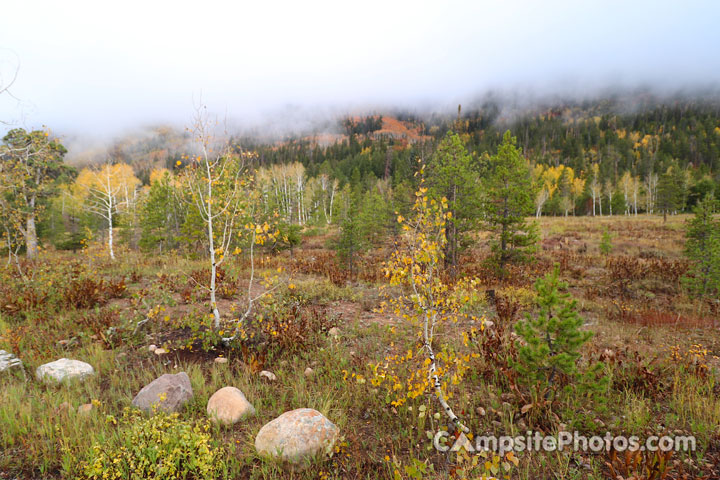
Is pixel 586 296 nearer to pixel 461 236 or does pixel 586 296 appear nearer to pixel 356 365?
pixel 461 236

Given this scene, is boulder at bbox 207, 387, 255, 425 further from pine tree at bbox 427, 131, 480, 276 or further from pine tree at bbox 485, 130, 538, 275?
pine tree at bbox 485, 130, 538, 275

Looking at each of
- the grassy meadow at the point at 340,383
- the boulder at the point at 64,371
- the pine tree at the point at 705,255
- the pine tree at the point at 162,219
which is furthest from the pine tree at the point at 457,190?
the pine tree at the point at 162,219

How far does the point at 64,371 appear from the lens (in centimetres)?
444

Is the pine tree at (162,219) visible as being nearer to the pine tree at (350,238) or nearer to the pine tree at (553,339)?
the pine tree at (350,238)

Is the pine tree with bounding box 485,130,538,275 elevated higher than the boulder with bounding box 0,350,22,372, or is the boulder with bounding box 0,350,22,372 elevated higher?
the pine tree with bounding box 485,130,538,275

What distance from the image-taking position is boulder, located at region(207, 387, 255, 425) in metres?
3.60

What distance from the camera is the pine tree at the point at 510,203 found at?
11.7m

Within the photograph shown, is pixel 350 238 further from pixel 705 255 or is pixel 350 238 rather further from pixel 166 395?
pixel 705 255

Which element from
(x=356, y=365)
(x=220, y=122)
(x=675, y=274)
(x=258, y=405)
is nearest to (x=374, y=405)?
(x=356, y=365)

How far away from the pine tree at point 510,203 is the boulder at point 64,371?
12217 mm

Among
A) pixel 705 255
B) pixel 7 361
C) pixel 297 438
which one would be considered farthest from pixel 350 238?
pixel 705 255

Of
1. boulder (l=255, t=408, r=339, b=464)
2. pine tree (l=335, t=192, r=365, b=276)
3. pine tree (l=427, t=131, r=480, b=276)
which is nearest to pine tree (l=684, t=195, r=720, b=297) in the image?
pine tree (l=427, t=131, r=480, b=276)

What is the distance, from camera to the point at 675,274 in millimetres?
13203

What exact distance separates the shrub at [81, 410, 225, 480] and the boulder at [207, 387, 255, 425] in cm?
48
